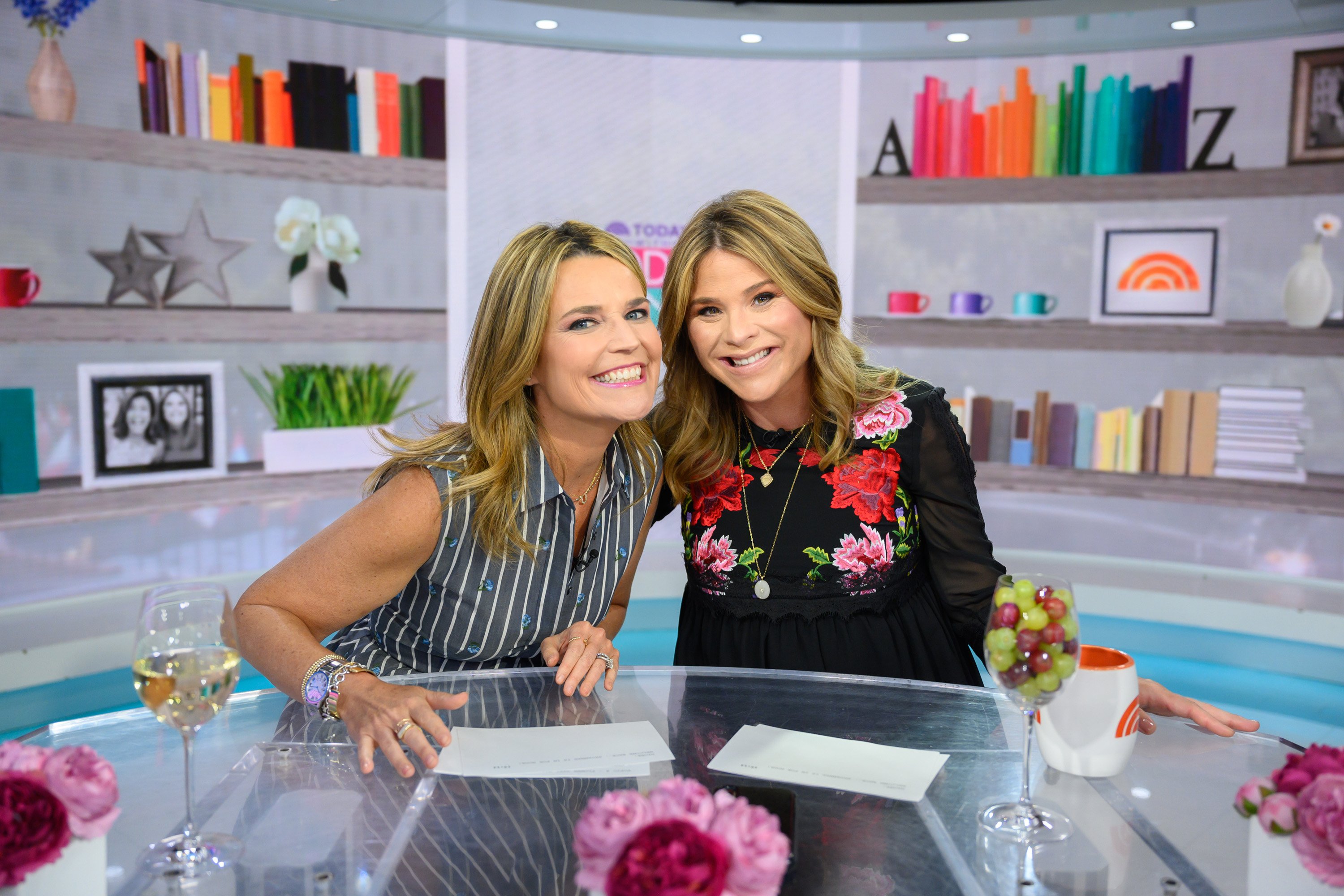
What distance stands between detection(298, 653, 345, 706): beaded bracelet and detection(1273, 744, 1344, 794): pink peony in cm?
125

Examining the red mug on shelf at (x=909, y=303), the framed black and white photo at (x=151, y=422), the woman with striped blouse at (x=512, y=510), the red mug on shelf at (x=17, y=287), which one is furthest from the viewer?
the red mug on shelf at (x=909, y=303)

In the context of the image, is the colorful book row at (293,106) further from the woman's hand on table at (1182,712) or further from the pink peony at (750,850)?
the pink peony at (750,850)

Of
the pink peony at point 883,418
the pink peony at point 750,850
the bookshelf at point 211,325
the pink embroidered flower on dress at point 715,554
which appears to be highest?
the bookshelf at point 211,325

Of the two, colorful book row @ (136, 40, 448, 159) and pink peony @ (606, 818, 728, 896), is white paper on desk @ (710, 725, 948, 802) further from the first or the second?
colorful book row @ (136, 40, 448, 159)

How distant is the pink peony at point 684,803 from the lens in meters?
0.82

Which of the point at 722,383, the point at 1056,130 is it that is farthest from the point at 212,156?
the point at 1056,130

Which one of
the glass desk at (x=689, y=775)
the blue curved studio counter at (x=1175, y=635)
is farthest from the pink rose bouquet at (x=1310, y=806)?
the blue curved studio counter at (x=1175, y=635)

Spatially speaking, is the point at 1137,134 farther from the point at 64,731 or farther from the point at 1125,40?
the point at 64,731

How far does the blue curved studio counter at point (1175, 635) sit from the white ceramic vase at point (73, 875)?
3072 mm

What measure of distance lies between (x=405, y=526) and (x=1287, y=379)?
14.5 ft

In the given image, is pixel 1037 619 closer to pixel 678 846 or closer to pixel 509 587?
pixel 678 846

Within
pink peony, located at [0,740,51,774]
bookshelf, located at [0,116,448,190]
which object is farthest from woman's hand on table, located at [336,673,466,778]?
bookshelf, located at [0,116,448,190]

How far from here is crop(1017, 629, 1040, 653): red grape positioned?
3.83 ft

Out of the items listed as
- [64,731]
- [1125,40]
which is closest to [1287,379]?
[1125,40]
